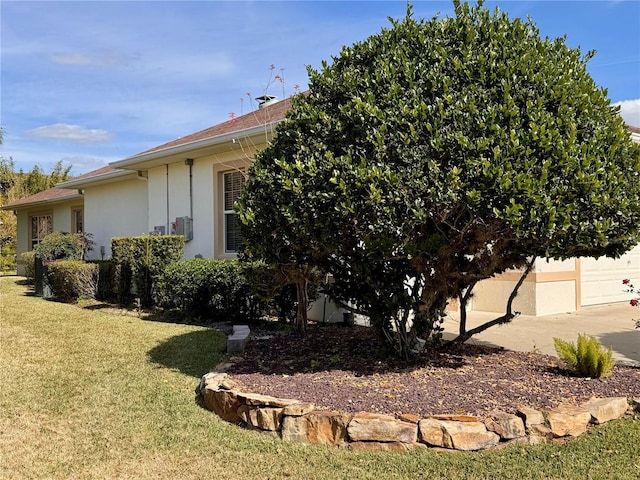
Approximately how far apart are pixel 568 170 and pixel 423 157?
1.13 meters

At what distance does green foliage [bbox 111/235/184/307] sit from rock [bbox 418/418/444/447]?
7.31m

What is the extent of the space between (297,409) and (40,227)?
803 inches

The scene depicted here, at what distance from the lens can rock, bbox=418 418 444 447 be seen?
3.67 meters

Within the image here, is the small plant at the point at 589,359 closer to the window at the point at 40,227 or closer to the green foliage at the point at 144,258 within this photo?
the green foliage at the point at 144,258

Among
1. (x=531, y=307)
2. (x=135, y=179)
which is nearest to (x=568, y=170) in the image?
(x=531, y=307)

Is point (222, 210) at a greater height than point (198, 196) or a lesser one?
lesser

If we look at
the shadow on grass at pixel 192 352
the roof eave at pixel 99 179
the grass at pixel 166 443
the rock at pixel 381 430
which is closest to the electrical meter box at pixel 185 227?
the roof eave at pixel 99 179

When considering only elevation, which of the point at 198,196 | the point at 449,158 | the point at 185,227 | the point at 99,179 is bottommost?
the point at 185,227

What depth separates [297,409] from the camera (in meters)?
4.00

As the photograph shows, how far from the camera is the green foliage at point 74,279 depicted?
11.9 meters

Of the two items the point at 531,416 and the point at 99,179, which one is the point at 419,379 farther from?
the point at 99,179

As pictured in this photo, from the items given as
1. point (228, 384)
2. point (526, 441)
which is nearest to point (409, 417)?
point (526, 441)

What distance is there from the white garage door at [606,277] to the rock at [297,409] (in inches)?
336

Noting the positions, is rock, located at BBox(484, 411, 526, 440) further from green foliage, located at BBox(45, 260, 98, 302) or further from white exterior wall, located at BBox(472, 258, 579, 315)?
green foliage, located at BBox(45, 260, 98, 302)
